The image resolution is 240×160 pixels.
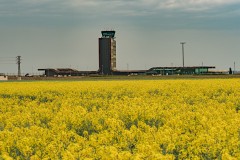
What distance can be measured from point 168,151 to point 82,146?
1.82 meters

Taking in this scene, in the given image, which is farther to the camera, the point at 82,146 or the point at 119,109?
the point at 119,109

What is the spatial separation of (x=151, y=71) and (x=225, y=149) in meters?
188

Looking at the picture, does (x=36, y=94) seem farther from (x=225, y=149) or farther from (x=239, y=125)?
(x=225, y=149)

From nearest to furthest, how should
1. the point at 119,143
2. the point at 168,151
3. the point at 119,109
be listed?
1. the point at 168,151
2. the point at 119,143
3. the point at 119,109

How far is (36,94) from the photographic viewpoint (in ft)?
96.4

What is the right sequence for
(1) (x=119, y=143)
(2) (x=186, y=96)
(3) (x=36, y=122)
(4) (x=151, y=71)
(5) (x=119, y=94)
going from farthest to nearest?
(4) (x=151, y=71)
(5) (x=119, y=94)
(2) (x=186, y=96)
(3) (x=36, y=122)
(1) (x=119, y=143)

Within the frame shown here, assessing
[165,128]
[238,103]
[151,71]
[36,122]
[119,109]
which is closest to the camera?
[165,128]

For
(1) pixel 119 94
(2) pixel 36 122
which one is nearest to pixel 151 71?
(1) pixel 119 94

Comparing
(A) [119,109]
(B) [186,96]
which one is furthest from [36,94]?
(A) [119,109]

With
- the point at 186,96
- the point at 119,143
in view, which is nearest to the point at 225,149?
the point at 119,143

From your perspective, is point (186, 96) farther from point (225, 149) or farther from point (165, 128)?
point (225, 149)

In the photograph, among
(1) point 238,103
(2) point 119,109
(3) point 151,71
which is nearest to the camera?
(2) point 119,109

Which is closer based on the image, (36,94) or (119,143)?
(119,143)

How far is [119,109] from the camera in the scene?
1741 cm
